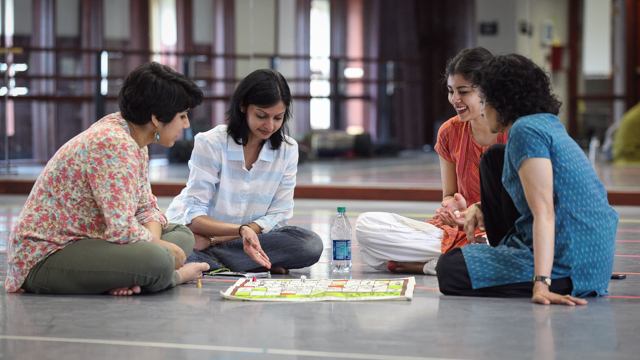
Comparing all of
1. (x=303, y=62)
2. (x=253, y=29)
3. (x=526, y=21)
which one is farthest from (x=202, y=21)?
(x=526, y=21)

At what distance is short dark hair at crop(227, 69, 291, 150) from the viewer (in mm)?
2588

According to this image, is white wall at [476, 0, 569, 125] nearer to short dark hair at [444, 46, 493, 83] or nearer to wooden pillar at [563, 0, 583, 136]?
wooden pillar at [563, 0, 583, 136]

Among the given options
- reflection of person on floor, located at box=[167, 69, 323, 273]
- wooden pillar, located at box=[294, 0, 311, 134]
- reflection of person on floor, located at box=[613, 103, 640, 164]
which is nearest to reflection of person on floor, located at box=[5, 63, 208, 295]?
reflection of person on floor, located at box=[167, 69, 323, 273]

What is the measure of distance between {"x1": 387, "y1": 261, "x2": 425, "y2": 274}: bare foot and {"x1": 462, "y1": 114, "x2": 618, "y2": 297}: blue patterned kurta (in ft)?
2.09

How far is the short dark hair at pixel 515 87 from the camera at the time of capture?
2.08m

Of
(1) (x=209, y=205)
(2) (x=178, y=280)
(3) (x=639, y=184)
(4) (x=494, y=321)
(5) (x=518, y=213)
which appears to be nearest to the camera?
(4) (x=494, y=321)

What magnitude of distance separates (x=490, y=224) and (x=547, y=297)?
14.0 inches

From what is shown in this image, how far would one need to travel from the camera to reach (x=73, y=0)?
7703 mm

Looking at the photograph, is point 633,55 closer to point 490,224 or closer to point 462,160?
point 462,160

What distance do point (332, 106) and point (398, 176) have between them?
2.72 meters

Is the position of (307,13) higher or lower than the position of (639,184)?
higher

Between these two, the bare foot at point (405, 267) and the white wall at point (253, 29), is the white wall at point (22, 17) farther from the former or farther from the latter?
the bare foot at point (405, 267)

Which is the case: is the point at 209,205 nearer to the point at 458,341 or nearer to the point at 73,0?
the point at 458,341

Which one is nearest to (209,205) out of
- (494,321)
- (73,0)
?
(494,321)
